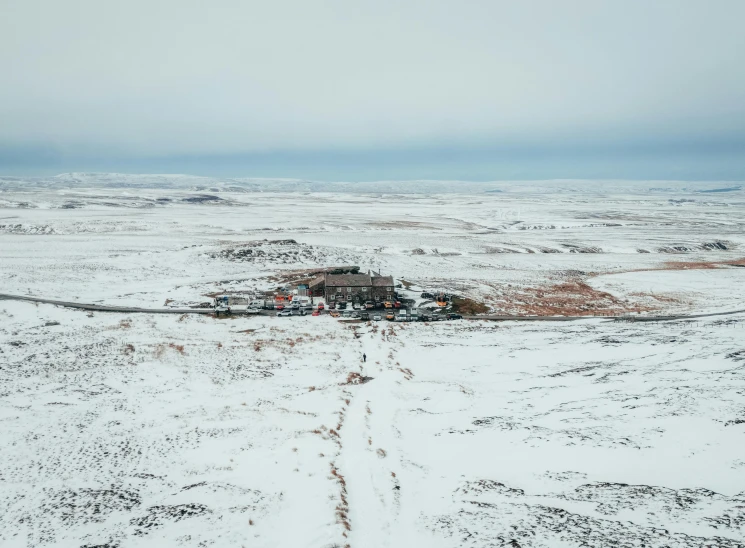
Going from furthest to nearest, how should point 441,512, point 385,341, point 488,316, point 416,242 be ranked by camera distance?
point 416,242
point 488,316
point 385,341
point 441,512

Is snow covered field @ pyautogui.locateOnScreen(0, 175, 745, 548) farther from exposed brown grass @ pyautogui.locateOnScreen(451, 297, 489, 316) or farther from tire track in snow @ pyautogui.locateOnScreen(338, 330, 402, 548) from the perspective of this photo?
exposed brown grass @ pyautogui.locateOnScreen(451, 297, 489, 316)

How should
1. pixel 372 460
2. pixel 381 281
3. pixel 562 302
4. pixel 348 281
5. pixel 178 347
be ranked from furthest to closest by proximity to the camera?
pixel 562 302
pixel 381 281
pixel 348 281
pixel 178 347
pixel 372 460

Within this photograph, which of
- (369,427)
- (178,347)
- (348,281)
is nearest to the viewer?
(369,427)

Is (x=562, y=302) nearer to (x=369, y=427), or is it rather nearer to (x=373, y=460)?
(x=369, y=427)

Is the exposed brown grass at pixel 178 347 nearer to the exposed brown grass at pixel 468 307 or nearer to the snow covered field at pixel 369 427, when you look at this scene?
the snow covered field at pixel 369 427

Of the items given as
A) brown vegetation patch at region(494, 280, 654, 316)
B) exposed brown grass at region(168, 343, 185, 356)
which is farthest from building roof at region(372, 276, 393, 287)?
exposed brown grass at region(168, 343, 185, 356)

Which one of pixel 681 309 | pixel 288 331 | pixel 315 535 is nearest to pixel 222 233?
pixel 288 331

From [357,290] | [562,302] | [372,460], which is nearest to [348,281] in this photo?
[357,290]

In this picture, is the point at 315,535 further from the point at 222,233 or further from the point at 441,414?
the point at 222,233

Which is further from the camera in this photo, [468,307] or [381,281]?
[381,281]
